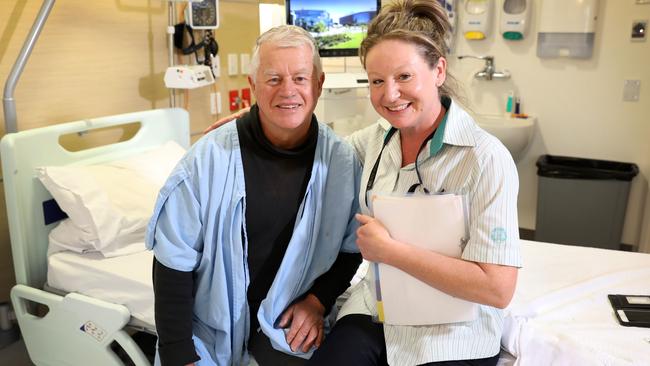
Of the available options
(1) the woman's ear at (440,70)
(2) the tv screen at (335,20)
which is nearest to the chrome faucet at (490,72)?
(2) the tv screen at (335,20)

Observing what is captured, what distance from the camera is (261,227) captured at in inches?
56.3

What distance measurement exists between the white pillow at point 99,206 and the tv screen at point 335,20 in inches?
61.1

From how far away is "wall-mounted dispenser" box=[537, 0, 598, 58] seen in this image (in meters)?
3.43

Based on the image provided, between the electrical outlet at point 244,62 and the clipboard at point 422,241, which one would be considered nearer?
the clipboard at point 422,241

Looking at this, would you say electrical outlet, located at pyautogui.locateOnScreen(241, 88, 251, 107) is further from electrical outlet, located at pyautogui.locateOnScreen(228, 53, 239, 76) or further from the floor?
the floor

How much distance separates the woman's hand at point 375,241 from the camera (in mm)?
1228

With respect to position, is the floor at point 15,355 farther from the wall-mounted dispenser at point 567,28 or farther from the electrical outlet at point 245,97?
the wall-mounted dispenser at point 567,28

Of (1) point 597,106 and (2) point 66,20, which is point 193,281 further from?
(1) point 597,106

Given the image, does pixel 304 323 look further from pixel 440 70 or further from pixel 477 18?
pixel 477 18

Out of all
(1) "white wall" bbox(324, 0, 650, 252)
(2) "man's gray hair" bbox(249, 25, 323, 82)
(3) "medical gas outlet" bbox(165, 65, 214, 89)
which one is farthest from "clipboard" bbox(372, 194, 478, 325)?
(1) "white wall" bbox(324, 0, 650, 252)

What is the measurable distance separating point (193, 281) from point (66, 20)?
143 cm

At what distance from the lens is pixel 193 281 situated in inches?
55.3

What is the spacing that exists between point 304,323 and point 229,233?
12.1 inches

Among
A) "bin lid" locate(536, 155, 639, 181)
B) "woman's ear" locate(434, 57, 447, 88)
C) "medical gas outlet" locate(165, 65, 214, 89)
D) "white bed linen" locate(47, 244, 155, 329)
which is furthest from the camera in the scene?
"bin lid" locate(536, 155, 639, 181)
